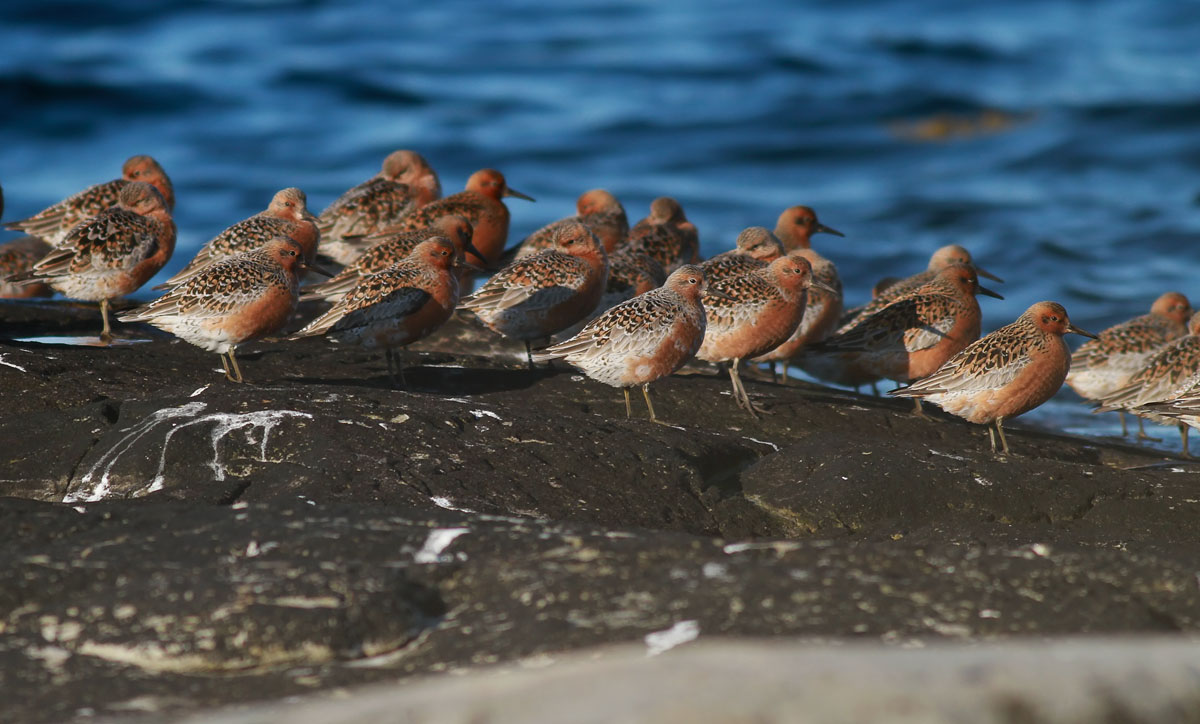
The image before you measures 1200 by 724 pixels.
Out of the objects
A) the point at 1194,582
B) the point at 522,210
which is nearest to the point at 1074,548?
the point at 1194,582

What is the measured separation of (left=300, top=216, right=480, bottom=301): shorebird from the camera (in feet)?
42.8

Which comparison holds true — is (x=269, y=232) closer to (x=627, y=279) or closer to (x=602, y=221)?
(x=627, y=279)

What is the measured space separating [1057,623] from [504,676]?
2.75 metres

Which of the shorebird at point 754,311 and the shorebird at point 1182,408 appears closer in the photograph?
the shorebird at point 1182,408

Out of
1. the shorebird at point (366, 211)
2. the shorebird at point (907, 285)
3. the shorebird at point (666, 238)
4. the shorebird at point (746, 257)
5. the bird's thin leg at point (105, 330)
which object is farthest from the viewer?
the shorebird at point (666, 238)

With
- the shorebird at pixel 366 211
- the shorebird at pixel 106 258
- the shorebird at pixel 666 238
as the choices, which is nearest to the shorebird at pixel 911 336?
the shorebird at pixel 666 238

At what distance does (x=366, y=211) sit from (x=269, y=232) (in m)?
2.48

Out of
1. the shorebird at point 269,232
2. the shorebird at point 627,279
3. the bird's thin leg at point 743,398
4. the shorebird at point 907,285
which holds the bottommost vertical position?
the bird's thin leg at point 743,398

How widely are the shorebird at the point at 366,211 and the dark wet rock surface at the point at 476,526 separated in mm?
3514

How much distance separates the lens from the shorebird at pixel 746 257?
44.8ft

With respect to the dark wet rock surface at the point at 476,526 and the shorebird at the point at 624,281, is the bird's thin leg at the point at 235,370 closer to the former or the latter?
the dark wet rock surface at the point at 476,526

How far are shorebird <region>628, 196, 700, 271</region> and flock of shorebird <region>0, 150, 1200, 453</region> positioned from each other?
1.3 inches

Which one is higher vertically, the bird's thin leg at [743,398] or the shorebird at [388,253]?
the shorebird at [388,253]

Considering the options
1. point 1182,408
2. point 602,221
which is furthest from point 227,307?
point 1182,408
